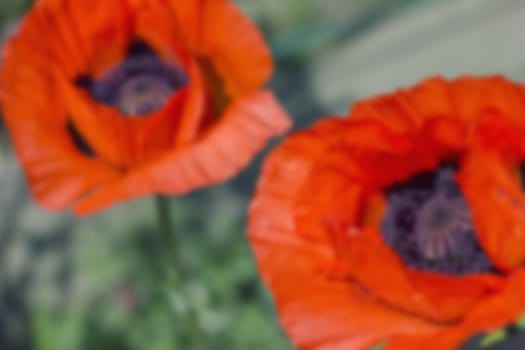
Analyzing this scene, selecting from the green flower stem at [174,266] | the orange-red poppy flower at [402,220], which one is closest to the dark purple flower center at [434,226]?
the orange-red poppy flower at [402,220]

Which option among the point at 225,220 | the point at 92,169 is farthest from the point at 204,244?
the point at 92,169

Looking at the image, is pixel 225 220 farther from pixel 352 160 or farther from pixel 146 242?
pixel 352 160

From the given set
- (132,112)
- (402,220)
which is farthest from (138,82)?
(402,220)

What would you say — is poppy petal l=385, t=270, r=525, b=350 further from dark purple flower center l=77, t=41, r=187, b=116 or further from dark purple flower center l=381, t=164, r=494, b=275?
dark purple flower center l=77, t=41, r=187, b=116

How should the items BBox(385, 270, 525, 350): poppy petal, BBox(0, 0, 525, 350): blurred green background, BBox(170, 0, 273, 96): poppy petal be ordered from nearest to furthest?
BBox(385, 270, 525, 350): poppy petal → BBox(170, 0, 273, 96): poppy petal → BBox(0, 0, 525, 350): blurred green background

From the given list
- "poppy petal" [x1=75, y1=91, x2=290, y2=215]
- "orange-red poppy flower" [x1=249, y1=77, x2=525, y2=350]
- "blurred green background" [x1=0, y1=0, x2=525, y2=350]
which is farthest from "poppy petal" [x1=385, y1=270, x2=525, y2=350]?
"blurred green background" [x1=0, y1=0, x2=525, y2=350]

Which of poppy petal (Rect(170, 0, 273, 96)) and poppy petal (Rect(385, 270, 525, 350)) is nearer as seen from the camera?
poppy petal (Rect(385, 270, 525, 350))
